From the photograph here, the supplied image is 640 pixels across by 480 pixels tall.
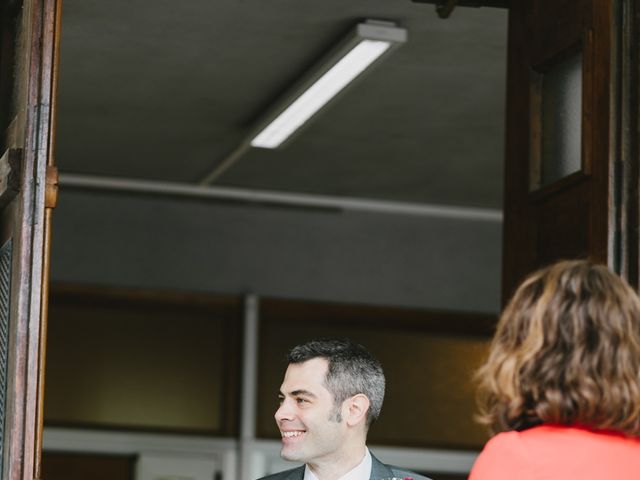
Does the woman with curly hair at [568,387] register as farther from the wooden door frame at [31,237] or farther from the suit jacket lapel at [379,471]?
the suit jacket lapel at [379,471]

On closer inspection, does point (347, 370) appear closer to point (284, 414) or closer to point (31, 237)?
point (284, 414)

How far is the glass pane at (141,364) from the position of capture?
8.63 metres

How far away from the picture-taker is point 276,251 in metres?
9.05

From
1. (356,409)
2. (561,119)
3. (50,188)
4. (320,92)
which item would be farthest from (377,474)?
(320,92)

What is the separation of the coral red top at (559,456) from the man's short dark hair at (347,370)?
1.95 metres

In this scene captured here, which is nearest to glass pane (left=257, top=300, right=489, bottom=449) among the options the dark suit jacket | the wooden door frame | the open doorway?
the open doorway

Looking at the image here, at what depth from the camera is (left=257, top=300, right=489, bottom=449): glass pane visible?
8938 millimetres

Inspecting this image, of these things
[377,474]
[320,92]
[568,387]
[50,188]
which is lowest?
[377,474]

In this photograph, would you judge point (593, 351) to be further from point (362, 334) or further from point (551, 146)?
point (362, 334)

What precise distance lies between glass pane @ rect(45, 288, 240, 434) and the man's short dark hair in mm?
4227

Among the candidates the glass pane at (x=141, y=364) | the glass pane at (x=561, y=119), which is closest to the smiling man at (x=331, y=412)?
the glass pane at (x=561, y=119)

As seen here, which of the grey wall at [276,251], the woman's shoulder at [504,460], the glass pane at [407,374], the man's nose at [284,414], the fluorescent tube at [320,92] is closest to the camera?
the woman's shoulder at [504,460]

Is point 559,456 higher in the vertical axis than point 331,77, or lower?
lower

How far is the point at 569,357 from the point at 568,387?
5cm
